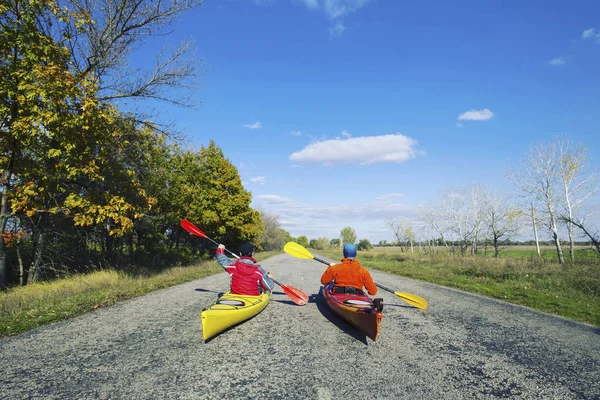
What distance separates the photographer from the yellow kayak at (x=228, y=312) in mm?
5234

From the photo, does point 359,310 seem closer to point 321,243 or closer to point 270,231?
point 270,231

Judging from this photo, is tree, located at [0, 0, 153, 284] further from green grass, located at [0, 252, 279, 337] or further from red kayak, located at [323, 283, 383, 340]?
red kayak, located at [323, 283, 383, 340]

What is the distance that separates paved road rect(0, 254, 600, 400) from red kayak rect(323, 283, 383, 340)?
30 cm

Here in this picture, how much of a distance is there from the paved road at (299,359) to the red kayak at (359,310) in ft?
1.00

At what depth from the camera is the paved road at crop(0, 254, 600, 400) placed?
368 cm

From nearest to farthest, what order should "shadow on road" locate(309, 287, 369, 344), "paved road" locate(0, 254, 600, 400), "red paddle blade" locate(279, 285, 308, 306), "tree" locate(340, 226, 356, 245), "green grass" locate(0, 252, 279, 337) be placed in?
1. "paved road" locate(0, 254, 600, 400)
2. "shadow on road" locate(309, 287, 369, 344)
3. "green grass" locate(0, 252, 279, 337)
4. "red paddle blade" locate(279, 285, 308, 306)
5. "tree" locate(340, 226, 356, 245)

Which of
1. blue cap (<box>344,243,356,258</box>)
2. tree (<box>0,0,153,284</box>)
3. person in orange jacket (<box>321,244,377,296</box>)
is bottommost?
person in orange jacket (<box>321,244,377,296</box>)

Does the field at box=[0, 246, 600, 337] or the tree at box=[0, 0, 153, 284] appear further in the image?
the tree at box=[0, 0, 153, 284]

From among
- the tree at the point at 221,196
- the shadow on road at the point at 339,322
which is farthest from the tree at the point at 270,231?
the shadow on road at the point at 339,322

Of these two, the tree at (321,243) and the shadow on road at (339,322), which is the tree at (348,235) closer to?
the tree at (321,243)

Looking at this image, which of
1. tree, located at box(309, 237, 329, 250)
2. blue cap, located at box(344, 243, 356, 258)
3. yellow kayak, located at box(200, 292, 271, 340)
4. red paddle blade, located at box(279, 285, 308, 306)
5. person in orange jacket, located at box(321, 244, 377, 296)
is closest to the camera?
yellow kayak, located at box(200, 292, 271, 340)

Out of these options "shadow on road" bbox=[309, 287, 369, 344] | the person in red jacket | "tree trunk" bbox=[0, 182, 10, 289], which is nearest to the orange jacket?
"shadow on road" bbox=[309, 287, 369, 344]

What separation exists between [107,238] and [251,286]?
16.8 meters

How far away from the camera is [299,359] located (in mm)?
4676
